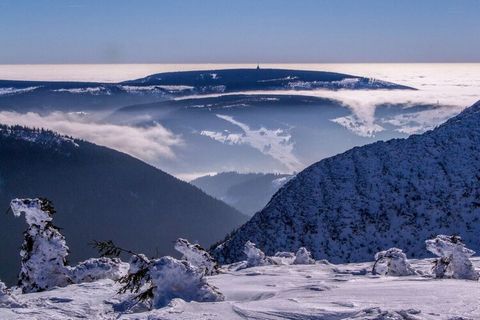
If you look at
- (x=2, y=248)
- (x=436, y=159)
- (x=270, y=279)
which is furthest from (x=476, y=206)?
(x=2, y=248)

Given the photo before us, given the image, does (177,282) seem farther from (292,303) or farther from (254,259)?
(254,259)

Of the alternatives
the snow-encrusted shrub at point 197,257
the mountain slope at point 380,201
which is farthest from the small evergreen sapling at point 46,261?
the mountain slope at point 380,201

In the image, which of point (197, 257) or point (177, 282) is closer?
point (177, 282)

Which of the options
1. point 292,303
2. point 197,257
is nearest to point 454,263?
point 292,303

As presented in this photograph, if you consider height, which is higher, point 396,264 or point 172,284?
point 172,284

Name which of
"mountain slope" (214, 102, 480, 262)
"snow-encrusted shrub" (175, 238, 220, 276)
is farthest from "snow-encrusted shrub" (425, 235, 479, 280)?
"mountain slope" (214, 102, 480, 262)

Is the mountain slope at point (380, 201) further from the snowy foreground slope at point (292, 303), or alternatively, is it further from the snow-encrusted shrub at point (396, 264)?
the snowy foreground slope at point (292, 303)

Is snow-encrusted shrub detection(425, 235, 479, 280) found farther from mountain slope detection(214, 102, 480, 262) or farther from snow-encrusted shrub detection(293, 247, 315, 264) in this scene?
mountain slope detection(214, 102, 480, 262)

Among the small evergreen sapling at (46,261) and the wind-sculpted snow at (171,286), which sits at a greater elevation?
the wind-sculpted snow at (171,286)
